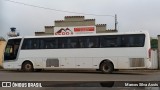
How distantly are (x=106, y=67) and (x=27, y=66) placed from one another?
6624 mm

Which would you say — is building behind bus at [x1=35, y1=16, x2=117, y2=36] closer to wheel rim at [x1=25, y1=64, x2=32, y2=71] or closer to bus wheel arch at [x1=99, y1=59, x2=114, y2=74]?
wheel rim at [x1=25, y1=64, x2=32, y2=71]

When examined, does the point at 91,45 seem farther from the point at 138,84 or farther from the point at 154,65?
the point at 138,84

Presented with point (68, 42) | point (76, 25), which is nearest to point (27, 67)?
point (68, 42)

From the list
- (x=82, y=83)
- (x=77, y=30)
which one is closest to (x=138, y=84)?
(x=82, y=83)

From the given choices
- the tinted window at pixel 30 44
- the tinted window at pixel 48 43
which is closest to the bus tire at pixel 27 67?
the tinted window at pixel 30 44

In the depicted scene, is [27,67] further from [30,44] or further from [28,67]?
[30,44]

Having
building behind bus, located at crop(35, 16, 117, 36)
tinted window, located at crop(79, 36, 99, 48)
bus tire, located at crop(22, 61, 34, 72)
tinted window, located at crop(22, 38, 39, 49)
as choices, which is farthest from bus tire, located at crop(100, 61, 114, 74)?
building behind bus, located at crop(35, 16, 117, 36)

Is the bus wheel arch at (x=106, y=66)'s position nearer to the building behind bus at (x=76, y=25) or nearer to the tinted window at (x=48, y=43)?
the tinted window at (x=48, y=43)

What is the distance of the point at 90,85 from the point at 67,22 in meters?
31.3

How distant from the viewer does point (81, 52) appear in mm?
27000

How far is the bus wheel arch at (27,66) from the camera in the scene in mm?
28430

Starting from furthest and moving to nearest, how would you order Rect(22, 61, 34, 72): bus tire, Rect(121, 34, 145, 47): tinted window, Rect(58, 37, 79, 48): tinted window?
1. Rect(22, 61, 34, 72): bus tire
2. Rect(58, 37, 79, 48): tinted window
3. Rect(121, 34, 145, 47): tinted window

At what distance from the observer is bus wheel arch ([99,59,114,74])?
25.9 m

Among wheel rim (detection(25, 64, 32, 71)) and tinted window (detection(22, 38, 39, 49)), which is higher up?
tinted window (detection(22, 38, 39, 49))
